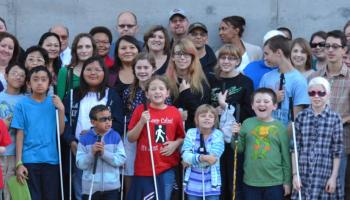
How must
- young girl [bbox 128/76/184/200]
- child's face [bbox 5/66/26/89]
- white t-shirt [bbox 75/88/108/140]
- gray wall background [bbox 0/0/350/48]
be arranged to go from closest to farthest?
young girl [bbox 128/76/184/200] → child's face [bbox 5/66/26/89] → white t-shirt [bbox 75/88/108/140] → gray wall background [bbox 0/0/350/48]

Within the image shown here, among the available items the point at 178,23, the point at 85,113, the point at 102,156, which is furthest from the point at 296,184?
the point at 178,23

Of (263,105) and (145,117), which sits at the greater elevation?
(263,105)

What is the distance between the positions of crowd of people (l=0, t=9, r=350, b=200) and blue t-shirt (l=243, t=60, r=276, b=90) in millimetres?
265

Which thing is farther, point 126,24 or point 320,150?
point 126,24

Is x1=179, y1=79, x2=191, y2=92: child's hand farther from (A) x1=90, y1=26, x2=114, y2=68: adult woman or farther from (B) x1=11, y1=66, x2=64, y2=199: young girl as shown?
(A) x1=90, y1=26, x2=114, y2=68: adult woman

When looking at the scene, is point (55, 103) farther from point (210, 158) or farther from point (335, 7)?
point (335, 7)

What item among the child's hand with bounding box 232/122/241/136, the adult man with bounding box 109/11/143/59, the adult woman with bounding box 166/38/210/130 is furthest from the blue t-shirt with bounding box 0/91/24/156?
the child's hand with bounding box 232/122/241/136

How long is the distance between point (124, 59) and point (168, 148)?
4.83ft

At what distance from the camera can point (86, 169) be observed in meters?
8.26

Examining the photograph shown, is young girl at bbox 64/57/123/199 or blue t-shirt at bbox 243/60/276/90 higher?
blue t-shirt at bbox 243/60/276/90

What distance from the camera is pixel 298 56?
9.19 m

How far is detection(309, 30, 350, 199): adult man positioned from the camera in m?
8.25

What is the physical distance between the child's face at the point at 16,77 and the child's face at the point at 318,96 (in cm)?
308

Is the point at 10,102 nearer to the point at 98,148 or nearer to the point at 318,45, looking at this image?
the point at 98,148
